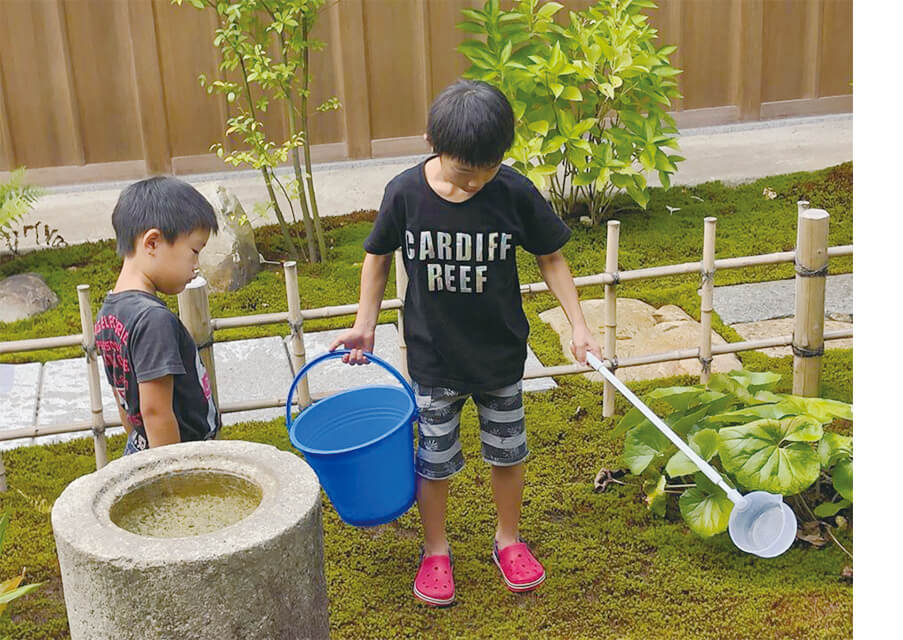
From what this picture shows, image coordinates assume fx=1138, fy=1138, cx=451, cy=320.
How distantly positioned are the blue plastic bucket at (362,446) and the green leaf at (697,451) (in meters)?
0.96

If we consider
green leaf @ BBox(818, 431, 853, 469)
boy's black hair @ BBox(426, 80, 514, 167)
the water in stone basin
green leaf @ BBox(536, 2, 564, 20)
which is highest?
green leaf @ BBox(536, 2, 564, 20)

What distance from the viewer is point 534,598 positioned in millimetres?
3861

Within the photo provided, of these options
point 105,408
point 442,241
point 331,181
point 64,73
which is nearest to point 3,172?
point 64,73

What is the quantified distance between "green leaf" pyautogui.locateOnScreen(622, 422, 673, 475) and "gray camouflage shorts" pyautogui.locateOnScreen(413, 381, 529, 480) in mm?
649

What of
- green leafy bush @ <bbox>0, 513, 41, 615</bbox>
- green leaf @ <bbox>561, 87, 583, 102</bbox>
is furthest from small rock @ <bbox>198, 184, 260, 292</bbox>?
green leafy bush @ <bbox>0, 513, 41, 615</bbox>

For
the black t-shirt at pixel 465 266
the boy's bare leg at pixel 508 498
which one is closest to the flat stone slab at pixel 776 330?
the boy's bare leg at pixel 508 498

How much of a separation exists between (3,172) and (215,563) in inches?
252

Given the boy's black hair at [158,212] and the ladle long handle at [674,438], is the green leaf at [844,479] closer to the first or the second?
the ladle long handle at [674,438]

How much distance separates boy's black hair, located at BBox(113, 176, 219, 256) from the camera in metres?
3.27

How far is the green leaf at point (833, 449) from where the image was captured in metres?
4.03

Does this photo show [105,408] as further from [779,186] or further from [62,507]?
[779,186]

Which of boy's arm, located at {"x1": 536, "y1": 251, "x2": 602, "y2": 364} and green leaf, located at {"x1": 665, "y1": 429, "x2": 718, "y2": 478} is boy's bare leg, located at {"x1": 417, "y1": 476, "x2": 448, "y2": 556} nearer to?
boy's arm, located at {"x1": 536, "y1": 251, "x2": 602, "y2": 364}

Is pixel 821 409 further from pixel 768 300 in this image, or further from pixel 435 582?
pixel 768 300

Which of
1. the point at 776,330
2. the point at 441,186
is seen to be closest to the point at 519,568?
the point at 441,186
